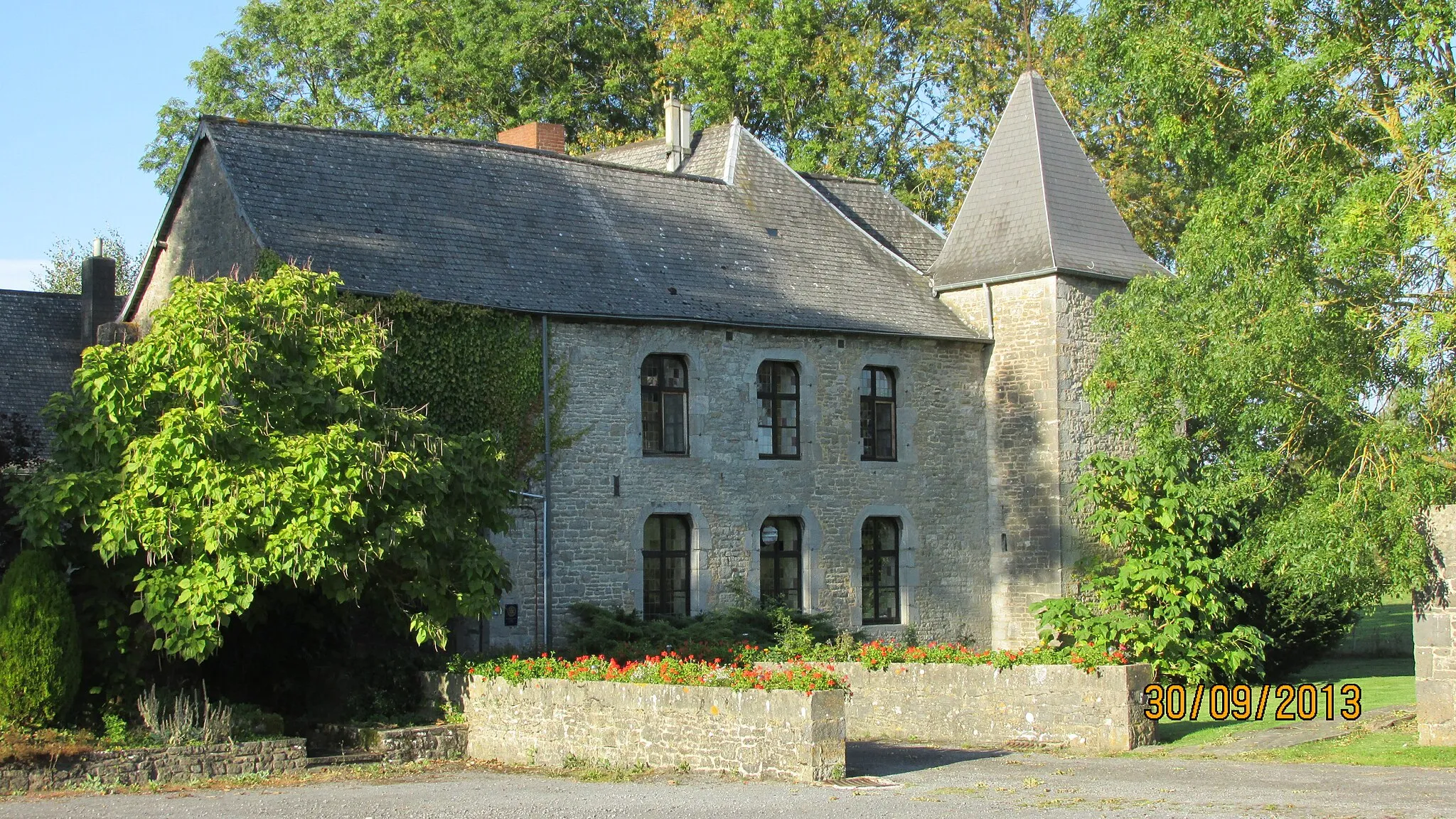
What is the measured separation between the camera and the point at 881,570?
2212 cm

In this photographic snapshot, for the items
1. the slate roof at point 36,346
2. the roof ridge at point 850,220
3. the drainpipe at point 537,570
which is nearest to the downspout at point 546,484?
the drainpipe at point 537,570

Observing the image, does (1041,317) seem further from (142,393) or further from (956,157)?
(142,393)

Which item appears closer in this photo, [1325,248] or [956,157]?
[1325,248]

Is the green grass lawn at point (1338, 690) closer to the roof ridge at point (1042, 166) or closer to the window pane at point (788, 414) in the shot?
the window pane at point (788, 414)

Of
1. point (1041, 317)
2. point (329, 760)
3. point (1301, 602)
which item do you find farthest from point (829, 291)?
point (329, 760)

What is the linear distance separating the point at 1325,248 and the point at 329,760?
10.2 metres

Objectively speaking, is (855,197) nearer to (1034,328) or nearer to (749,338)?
(1034,328)

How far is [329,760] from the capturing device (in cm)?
1384

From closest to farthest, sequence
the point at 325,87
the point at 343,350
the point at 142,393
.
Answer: the point at 142,393
the point at 343,350
the point at 325,87

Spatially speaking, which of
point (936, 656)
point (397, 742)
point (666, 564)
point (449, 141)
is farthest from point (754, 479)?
point (397, 742)

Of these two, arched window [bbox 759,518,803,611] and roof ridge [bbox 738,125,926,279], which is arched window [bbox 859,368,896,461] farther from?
roof ridge [bbox 738,125,926,279]

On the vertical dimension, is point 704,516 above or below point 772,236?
below

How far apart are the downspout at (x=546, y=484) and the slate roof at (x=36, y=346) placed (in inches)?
428

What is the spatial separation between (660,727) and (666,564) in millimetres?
7210
